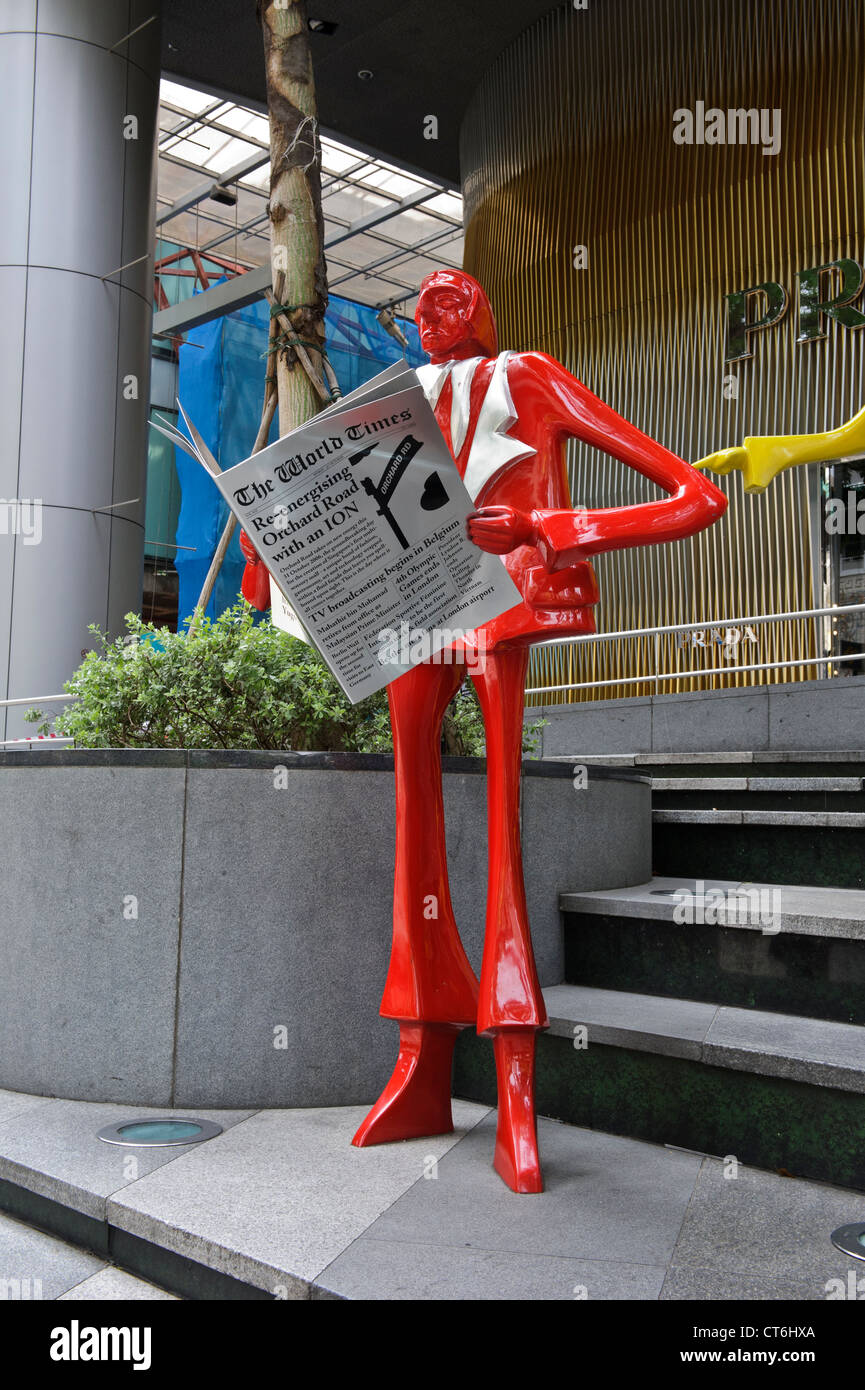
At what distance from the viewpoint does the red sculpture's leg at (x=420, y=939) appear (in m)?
2.84

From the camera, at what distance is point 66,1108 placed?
3.31 metres

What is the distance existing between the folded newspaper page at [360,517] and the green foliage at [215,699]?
4.74 feet

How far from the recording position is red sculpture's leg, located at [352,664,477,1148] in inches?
112

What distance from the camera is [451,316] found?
2.86m

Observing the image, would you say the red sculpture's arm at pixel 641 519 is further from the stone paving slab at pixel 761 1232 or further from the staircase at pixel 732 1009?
the stone paving slab at pixel 761 1232

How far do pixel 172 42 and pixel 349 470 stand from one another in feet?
35.5

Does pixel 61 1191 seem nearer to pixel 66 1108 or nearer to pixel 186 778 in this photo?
pixel 66 1108

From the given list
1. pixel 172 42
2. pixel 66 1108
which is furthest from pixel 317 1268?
pixel 172 42

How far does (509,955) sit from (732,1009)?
0.99 m

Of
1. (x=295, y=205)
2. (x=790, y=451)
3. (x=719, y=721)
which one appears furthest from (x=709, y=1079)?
(x=719, y=721)
